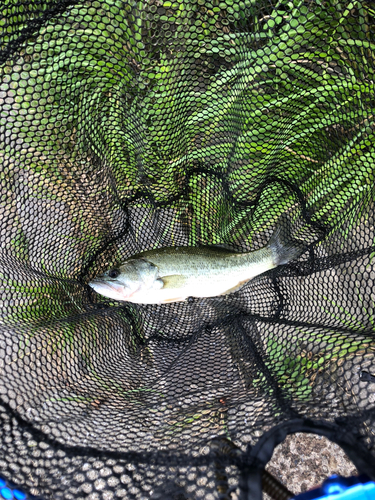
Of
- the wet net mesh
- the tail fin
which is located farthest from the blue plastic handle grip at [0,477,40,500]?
the tail fin

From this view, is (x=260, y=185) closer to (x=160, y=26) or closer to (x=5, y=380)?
(x=160, y=26)

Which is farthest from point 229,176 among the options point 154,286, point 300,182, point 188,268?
point 154,286

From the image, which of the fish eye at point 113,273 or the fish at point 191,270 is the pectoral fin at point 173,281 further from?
the fish eye at point 113,273

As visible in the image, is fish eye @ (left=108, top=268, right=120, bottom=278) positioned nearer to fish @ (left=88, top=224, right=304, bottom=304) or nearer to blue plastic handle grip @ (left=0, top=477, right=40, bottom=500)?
fish @ (left=88, top=224, right=304, bottom=304)

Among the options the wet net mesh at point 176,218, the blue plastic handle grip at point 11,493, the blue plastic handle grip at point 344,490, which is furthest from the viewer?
the wet net mesh at point 176,218

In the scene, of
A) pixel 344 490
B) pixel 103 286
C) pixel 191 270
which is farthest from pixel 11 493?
pixel 191 270

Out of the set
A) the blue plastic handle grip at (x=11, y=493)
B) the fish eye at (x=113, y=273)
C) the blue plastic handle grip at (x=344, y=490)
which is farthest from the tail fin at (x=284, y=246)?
the blue plastic handle grip at (x=11, y=493)

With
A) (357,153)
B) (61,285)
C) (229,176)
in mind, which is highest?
(229,176)
